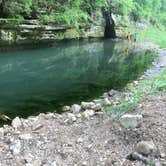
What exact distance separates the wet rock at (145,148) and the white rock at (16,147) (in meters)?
2.11

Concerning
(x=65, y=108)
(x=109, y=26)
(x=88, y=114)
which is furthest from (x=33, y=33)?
(x=88, y=114)

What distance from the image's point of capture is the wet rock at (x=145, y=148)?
19.2 ft

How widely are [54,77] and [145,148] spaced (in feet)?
33.3

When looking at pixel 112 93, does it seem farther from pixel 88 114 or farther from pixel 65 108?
pixel 88 114

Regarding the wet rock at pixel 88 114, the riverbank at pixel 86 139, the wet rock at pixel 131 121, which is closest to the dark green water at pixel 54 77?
the wet rock at pixel 88 114

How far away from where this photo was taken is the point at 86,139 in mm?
6793

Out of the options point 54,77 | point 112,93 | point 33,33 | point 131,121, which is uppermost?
point 131,121

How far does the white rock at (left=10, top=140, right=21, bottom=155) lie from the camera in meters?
6.37

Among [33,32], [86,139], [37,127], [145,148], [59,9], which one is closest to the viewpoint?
[145,148]

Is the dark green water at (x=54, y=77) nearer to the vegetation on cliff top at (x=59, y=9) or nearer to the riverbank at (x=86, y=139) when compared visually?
the riverbank at (x=86, y=139)

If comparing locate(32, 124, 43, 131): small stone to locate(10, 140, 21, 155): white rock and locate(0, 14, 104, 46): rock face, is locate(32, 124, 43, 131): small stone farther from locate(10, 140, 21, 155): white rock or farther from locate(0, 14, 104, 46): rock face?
→ locate(0, 14, 104, 46): rock face

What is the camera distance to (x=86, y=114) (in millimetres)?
8422

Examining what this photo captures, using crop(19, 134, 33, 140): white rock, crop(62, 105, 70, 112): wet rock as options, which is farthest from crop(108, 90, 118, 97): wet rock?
crop(19, 134, 33, 140): white rock

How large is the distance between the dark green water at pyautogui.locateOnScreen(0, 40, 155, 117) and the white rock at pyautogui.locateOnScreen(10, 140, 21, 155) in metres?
3.15
